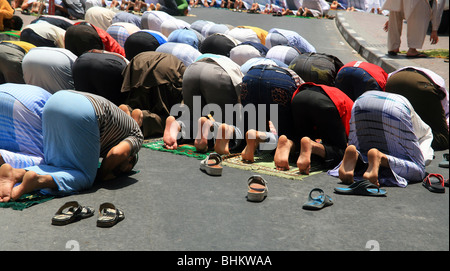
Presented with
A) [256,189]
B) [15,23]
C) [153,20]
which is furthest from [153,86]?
[15,23]

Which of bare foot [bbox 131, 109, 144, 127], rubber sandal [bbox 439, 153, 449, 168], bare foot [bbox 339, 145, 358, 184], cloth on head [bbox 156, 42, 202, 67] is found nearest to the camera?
bare foot [bbox 339, 145, 358, 184]

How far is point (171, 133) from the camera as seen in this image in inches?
234

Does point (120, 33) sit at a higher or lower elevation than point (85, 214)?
higher

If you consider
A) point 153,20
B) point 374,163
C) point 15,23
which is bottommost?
point 15,23

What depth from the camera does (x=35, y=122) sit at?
467 cm

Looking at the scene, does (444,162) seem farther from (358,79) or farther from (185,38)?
(185,38)

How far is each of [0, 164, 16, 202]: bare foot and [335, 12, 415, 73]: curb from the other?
21.0 ft

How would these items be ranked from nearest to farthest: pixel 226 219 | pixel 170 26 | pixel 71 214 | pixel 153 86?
1. pixel 71 214
2. pixel 226 219
3. pixel 153 86
4. pixel 170 26

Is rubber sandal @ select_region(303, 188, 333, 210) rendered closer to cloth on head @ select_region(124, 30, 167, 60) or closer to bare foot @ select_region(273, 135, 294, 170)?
bare foot @ select_region(273, 135, 294, 170)

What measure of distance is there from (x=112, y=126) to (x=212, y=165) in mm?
1056

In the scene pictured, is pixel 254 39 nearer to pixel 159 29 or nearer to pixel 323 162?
pixel 159 29

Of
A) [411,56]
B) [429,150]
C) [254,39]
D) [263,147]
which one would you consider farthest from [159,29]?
[429,150]

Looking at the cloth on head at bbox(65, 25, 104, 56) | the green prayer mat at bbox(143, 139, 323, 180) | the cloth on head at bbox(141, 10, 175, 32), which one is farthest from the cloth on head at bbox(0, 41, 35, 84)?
the cloth on head at bbox(141, 10, 175, 32)

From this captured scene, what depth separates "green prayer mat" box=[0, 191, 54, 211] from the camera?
4011 millimetres
